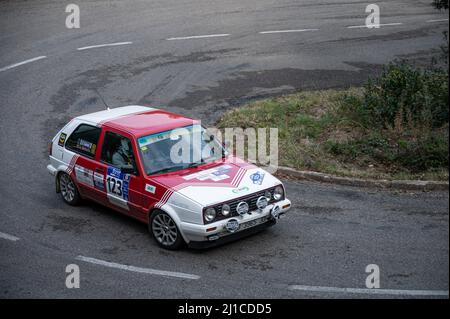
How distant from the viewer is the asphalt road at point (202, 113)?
9117mm

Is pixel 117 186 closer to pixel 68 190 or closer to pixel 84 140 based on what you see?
pixel 84 140

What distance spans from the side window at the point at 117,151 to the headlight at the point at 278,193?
2.17 metres

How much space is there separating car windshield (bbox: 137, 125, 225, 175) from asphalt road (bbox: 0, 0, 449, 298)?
1.17 m

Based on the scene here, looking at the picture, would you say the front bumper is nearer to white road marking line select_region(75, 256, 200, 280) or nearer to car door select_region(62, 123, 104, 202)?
white road marking line select_region(75, 256, 200, 280)

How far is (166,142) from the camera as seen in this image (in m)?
10.6

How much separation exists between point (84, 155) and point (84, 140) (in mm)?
273

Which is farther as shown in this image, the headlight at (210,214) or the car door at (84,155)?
the car door at (84,155)

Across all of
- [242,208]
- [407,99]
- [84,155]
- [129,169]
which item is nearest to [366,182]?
[407,99]

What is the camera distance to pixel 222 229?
950 cm

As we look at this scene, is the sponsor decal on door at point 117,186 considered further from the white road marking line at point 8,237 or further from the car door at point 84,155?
the white road marking line at point 8,237

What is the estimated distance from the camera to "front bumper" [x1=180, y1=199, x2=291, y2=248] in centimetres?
941

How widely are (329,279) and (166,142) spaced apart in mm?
3384

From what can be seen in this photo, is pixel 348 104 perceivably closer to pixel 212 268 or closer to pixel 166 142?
pixel 166 142

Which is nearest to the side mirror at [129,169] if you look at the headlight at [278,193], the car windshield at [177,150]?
the car windshield at [177,150]
